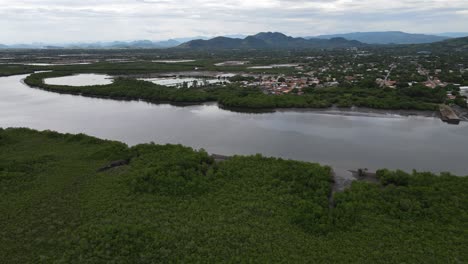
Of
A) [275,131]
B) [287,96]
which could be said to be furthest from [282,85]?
[275,131]

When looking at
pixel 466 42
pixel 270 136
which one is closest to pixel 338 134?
pixel 270 136

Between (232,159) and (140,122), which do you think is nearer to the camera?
(232,159)

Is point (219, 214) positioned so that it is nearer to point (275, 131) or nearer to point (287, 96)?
point (275, 131)

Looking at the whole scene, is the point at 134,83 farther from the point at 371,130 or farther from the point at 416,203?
the point at 416,203

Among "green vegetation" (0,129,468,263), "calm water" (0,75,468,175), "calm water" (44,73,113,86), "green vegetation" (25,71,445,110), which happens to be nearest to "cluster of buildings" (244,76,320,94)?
"green vegetation" (25,71,445,110)

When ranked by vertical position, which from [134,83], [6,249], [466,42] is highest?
[466,42]

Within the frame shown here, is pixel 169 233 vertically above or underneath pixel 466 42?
underneath

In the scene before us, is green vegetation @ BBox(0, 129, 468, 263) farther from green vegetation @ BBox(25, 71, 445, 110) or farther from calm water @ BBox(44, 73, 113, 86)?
calm water @ BBox(44, 73, 113, 86)
